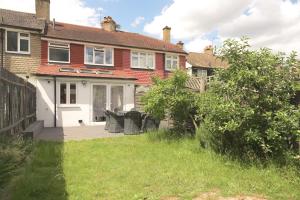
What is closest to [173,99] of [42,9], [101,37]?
[101,37]

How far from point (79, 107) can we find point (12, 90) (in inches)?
356

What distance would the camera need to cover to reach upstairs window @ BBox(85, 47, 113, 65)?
21109 millimetres

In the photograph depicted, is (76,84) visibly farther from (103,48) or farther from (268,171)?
(268,171)

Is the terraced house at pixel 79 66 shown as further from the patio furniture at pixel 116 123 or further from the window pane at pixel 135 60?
the patio furniture at pixel 116 123

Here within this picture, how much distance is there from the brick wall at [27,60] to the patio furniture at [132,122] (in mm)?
8498

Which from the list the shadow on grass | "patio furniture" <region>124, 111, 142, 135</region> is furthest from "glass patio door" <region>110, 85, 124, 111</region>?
the shadow on grass

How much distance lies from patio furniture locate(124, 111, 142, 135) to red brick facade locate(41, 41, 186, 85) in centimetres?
534

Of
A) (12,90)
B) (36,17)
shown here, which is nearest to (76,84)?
(36,17)

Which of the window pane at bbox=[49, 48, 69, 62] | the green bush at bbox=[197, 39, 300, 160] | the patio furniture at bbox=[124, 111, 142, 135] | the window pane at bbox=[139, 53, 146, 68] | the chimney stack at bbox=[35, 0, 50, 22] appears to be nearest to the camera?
the green bush at bbox=[197, 39, 300, 160]

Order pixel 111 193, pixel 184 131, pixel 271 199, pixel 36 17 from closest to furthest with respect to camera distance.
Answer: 1. pixel 271 199
2. pixel 111 193
3. pixel 184 131
4. pixel 36 17

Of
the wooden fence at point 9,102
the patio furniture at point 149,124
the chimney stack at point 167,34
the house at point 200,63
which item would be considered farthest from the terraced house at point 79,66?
the house at point 200,63

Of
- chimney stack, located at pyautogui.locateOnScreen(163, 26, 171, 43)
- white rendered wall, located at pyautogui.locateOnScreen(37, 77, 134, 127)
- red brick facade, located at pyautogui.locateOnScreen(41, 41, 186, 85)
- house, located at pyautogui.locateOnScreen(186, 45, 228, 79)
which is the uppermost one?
chimney stack, located at pyautogui.locateOnScreen(163, 26, 171, 43)

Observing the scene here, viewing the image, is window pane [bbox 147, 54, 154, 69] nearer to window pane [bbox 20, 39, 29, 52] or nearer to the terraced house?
the terraced house

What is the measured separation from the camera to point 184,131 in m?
10.9
